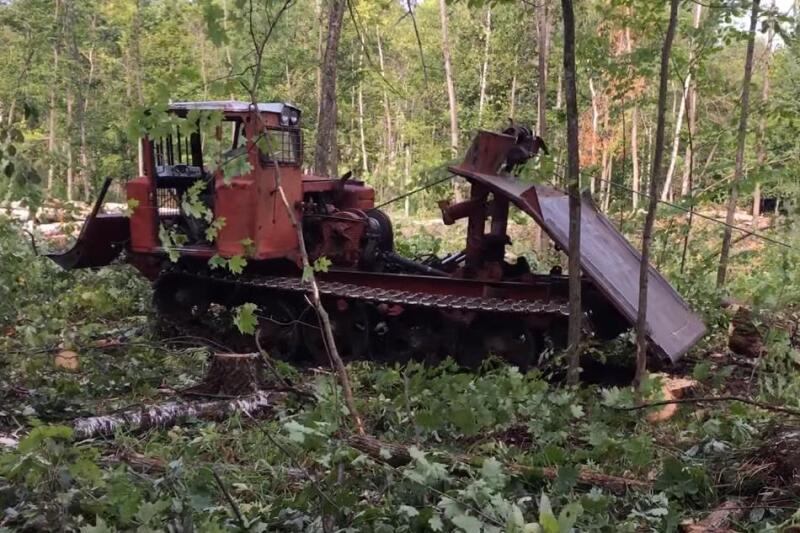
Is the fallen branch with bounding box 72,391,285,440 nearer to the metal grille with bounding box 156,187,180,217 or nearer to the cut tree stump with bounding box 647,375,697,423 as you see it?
the cut tree stump with bounding box 647,375,697,423

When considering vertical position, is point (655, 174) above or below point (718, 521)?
above

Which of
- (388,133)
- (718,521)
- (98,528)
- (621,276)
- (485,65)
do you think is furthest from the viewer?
(388,133)

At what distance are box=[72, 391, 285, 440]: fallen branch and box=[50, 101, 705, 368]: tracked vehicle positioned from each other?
208 cm

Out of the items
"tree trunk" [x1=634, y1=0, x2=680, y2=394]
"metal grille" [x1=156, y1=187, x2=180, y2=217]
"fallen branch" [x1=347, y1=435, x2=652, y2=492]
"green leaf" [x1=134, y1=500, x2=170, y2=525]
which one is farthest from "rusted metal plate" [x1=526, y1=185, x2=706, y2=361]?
"green leaf" [x1=134, y1=500, x2=170, y2=525]

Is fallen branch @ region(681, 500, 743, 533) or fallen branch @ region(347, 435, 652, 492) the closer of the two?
fallen branch @ region(681, 500, 743, 533)

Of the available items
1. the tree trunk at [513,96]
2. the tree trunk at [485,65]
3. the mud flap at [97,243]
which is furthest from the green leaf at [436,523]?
the tree trunk at [485,65]

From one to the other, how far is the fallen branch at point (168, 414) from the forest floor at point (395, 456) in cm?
6

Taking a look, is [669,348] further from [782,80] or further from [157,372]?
[782,80]

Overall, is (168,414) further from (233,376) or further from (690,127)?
(690,127)

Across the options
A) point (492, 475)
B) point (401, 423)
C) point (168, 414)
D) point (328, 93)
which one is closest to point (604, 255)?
point (401, 423)

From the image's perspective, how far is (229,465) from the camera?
4.54 m

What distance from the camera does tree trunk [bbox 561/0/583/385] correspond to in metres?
5.21

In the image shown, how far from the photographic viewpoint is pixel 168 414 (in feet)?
17.9

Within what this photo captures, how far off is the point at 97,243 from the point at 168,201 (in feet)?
3.19
